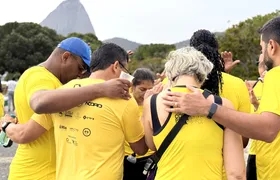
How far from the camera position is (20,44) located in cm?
4550

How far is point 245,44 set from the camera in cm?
2892

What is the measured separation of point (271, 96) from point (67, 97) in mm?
1235

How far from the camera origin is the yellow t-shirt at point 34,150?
258 cm

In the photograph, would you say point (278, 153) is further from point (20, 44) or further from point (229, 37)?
point (20, 44)

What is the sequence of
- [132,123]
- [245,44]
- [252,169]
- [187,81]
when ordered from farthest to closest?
[245,44] → [252,169] → [132,123] → [187,81]

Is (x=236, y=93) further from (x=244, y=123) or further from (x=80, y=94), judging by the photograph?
(x=80, y=94)

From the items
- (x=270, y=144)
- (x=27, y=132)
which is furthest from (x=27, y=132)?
(x=270, y=144)

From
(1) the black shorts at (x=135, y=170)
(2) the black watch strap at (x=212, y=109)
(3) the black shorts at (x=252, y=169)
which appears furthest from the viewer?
(1) the black shorts at (x=135, y=170)

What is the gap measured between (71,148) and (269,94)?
4.22 feet

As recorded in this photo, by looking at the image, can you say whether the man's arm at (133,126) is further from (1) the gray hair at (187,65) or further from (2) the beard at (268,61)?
(2) the beard at (268,61)

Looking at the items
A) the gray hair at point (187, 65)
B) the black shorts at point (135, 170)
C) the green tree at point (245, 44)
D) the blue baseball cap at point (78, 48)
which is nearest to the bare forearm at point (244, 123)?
the gray hair at point (187, 65)

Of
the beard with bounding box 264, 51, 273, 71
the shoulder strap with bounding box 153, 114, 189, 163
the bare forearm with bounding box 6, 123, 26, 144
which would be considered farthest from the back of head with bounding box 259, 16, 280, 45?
the bare forearm with bounding box 6, 123, 26, 144

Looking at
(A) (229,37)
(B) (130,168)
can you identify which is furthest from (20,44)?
(B) (130,168)

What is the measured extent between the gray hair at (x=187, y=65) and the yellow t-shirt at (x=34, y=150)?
2.91ft
